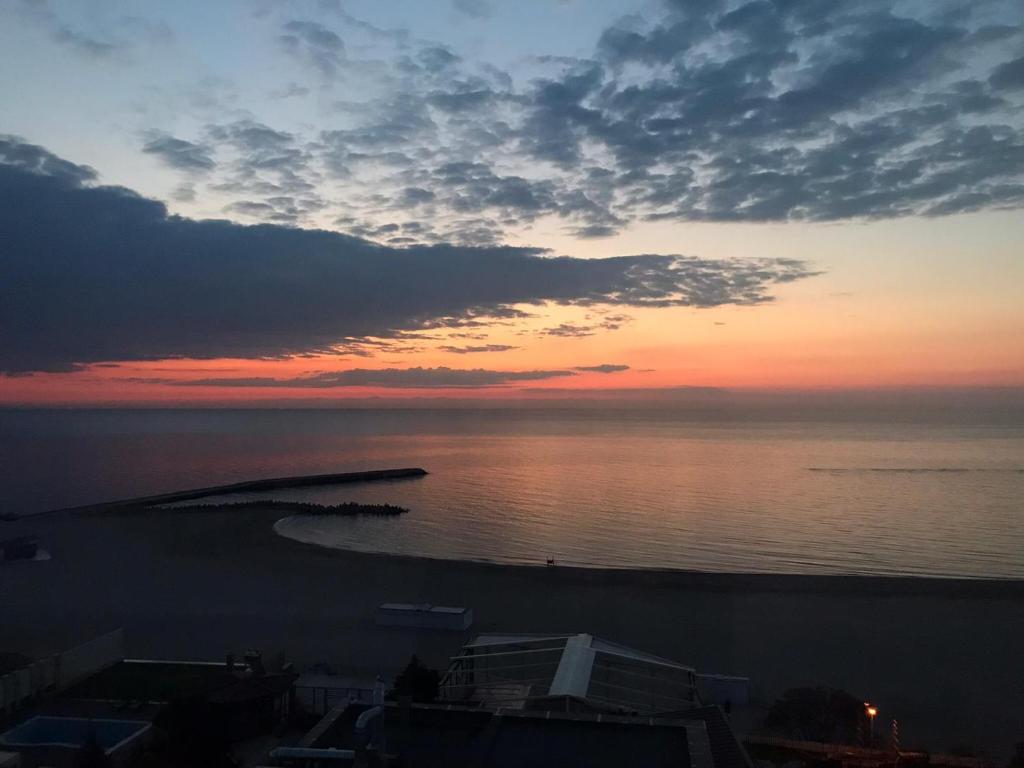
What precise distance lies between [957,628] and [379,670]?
51.9 feet

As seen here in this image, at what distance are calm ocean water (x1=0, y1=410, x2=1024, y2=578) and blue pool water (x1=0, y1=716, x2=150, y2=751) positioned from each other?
21.8 m

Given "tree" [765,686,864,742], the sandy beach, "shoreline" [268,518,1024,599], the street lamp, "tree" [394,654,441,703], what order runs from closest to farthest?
"tree" [394,654,441,703] < the street lamp < "tree" [765,686,864,742] < the sandy beach < "shoreline" [268,518,1024,599]

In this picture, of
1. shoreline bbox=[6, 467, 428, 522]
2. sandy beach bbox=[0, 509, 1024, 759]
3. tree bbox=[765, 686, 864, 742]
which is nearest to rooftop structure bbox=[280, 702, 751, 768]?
tree bbox=[765, 686, 864, 742]

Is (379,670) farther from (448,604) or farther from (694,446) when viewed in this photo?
(694,446)

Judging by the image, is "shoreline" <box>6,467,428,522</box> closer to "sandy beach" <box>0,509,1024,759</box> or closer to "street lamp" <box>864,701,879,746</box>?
"sandy beach" <box>0,509,1024,759</box>

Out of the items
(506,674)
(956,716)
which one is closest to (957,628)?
(956,716)

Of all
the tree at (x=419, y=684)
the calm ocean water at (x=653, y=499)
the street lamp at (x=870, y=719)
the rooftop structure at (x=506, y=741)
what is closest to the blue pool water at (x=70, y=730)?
the tree at (x=419, y=684)

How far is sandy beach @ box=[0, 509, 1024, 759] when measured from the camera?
1731 centimetres

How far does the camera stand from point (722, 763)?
658 cm

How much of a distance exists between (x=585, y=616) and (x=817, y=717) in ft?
31.7

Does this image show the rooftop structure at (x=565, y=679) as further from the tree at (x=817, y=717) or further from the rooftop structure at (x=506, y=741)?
the tree at (x=817, y=717)

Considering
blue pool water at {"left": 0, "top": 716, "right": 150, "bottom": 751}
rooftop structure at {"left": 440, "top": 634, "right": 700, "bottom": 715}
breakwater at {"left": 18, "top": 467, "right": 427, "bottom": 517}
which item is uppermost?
rooftop structure at {"left": 440, "top": 634, "right": 700, "bottom": 715}

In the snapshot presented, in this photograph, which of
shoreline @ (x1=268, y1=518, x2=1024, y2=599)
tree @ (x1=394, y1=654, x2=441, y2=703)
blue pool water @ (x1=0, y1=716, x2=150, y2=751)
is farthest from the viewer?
shoreline @ (x1=268, y1=518, x2=1024, y2=599)

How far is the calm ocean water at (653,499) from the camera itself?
34.4 m
